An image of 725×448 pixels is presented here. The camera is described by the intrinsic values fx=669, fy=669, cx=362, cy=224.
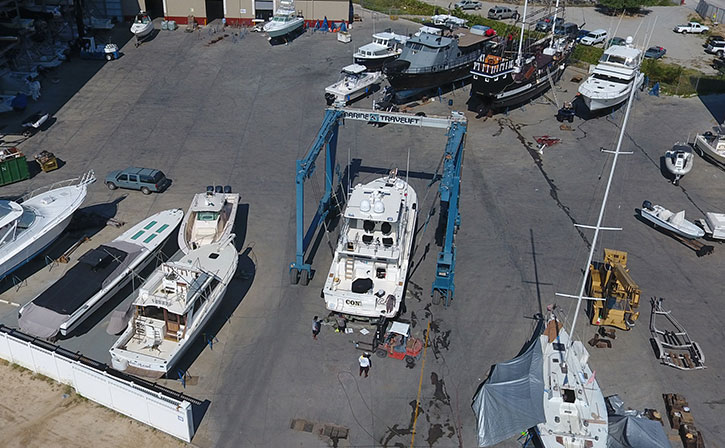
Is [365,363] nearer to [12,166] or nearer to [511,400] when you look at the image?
[511,400]

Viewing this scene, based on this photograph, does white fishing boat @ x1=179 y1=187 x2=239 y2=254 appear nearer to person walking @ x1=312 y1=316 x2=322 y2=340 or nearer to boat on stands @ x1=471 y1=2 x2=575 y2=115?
person walking @ x1=312 y1=316 x2=322 y2=340

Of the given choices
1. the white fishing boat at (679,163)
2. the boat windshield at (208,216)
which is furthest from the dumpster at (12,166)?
the white fishing boat at (679,163)

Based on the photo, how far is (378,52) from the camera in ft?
160

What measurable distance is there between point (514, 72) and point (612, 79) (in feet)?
22.7

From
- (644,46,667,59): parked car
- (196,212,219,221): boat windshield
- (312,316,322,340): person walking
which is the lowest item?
(312,316,322,340): person walking

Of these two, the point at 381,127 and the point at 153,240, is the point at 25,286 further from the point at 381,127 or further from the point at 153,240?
the point at 381,127

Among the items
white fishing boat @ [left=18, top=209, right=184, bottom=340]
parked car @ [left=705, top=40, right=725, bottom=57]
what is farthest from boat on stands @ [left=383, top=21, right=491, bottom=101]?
parked car @ [left=705, top=40, right=725, bottom=57]

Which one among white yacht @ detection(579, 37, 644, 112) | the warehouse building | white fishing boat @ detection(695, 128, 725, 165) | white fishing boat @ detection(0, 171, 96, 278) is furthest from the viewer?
the warehouse building

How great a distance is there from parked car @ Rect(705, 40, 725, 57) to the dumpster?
170 ft

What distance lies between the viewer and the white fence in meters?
19.6

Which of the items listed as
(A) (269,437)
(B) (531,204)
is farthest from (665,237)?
(A) (269,437)

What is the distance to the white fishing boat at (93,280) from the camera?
Answer: 2259 centimetres

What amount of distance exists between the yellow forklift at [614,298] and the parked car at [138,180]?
2038 cm

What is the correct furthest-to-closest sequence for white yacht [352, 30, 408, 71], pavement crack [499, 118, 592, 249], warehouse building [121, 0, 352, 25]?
warehouse building [121, 0, 352, 25], white yacht [352, 30, 408, 71], pavement crack [499, 118, 592, 249]
